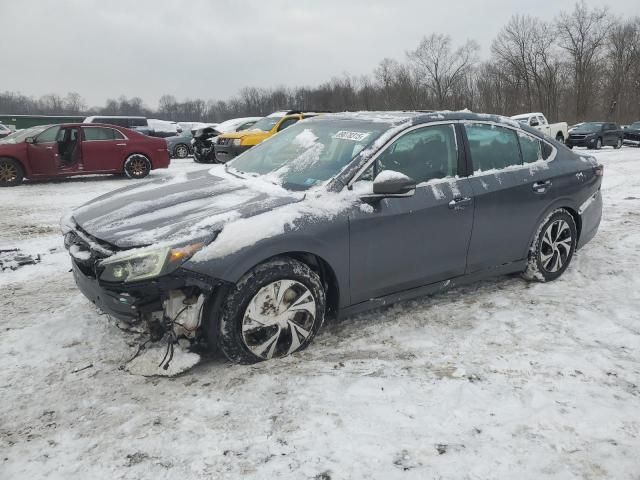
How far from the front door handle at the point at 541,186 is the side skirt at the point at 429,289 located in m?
0.65

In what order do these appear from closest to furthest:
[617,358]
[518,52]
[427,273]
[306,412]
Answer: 1. [306,412]
2. [617,358]
3. [427,273]
4. [518,52]

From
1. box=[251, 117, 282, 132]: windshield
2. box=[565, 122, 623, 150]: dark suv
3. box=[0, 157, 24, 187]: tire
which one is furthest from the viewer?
box=[565, 122, 623, 150]: dark suv

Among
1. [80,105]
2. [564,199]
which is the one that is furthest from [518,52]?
[80,105]

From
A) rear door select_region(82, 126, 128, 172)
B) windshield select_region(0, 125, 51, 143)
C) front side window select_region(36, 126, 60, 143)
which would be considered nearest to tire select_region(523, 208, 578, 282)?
rear door select_region(82, 126, 128, 172)

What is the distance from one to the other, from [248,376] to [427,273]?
1579 mm

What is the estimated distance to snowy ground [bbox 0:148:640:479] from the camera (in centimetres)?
230

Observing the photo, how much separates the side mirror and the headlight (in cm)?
122

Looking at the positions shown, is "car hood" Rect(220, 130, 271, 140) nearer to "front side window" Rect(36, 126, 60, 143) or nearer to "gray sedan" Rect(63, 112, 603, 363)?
"front side window" Rect(36, 126, 60, 143)

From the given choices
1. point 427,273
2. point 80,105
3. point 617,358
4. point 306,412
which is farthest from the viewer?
point 80,105

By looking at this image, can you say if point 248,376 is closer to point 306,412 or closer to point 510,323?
point 306,412

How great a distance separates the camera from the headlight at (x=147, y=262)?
2811 mm

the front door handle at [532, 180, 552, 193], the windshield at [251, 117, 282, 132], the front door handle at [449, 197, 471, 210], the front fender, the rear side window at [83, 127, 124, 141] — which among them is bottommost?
the front fender

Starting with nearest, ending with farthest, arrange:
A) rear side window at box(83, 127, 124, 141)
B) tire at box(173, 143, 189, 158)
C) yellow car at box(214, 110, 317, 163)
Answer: rear side window at box(83, 127, 124, 141), yellow car at box(214, 110, 317, 163), tire at box(173, 143, 189, 158)

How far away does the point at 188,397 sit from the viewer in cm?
282
